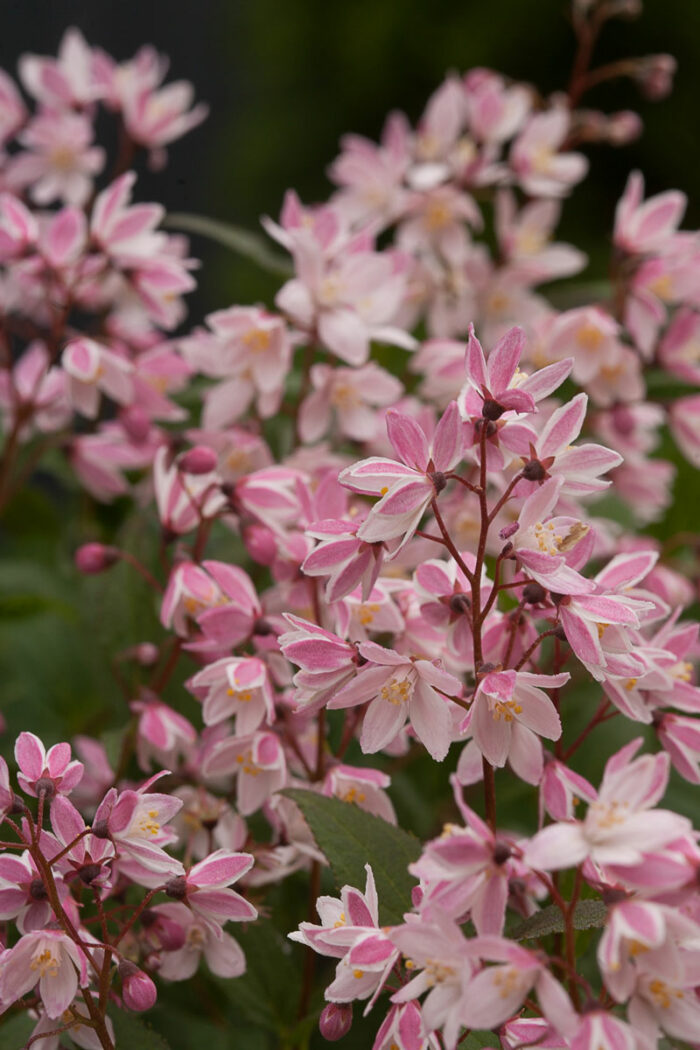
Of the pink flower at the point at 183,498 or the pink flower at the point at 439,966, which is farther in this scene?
the pink flower at the point at 183,498

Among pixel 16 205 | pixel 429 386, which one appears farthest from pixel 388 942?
pixel 16 205

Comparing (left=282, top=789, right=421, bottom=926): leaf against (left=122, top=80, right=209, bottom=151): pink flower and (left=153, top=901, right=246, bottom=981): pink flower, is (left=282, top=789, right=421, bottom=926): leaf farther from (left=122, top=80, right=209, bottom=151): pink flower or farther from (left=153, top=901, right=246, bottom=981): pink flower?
(left=122, top=80, right=209, bottom=151): pink flower

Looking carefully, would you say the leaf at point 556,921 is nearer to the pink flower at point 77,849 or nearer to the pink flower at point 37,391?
the pink flower at point 77,849

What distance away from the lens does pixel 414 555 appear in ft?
1.99

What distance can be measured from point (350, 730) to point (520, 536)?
170 mm

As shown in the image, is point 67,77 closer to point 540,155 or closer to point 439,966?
point 540,155

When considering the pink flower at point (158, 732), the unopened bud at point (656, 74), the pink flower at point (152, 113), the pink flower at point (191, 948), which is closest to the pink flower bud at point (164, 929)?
the pink flower at point (191, 948)

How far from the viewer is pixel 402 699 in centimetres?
48

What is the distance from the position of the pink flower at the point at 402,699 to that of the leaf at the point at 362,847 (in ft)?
0.14

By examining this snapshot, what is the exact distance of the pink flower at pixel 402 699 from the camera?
469 millimetres

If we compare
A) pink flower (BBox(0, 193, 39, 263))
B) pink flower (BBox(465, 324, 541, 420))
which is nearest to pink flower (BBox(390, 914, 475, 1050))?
pink flower (BBox(465, 324, 541, 420))

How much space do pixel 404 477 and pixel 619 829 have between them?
0.17m

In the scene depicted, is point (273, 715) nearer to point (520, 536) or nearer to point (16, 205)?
point (520, 536)

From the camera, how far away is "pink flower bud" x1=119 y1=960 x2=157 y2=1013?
18.4 inches
